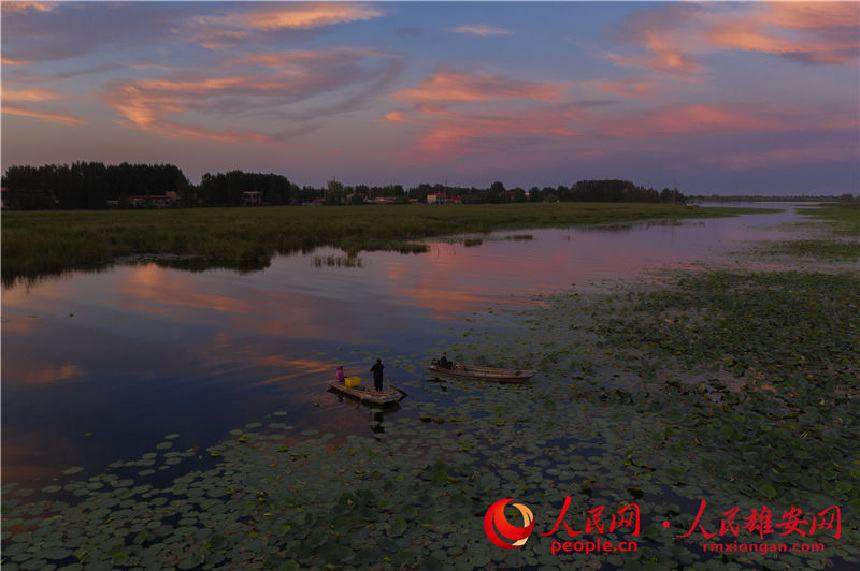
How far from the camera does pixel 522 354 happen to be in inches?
746

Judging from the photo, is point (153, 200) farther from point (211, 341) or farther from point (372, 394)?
point (372, 394)

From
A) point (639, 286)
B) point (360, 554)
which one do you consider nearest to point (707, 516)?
point (360, 554)

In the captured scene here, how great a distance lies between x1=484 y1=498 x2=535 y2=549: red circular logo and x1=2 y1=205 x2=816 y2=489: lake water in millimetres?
4704

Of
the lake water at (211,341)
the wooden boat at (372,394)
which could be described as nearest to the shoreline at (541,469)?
the wooden boat at (372,394)

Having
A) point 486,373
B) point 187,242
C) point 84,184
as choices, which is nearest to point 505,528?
point 486,373

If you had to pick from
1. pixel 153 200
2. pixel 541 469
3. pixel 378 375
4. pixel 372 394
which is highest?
pixel 153 200

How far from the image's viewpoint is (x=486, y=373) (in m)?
16.3

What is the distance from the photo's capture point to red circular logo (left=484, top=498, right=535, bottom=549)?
866cm

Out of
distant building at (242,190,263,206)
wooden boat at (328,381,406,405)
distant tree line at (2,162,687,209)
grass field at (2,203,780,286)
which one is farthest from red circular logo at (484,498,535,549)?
distant building at (242,190,263,206)

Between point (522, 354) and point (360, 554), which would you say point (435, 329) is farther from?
point (360, 554)

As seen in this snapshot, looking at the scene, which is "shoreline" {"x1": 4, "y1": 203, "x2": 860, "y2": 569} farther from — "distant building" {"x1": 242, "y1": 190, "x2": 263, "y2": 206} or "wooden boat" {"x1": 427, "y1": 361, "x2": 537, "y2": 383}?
"distant building" {"x1": 242, "y1": 190, "x2": 263, "y2": 206}

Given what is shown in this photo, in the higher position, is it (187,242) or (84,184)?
(84,184)

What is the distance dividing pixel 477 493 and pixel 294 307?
65.8 feet

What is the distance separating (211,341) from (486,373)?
11.9 m
